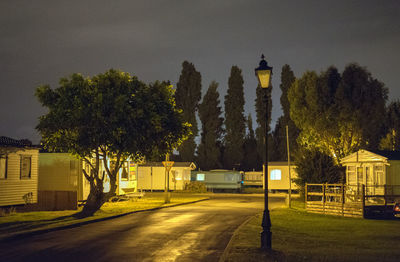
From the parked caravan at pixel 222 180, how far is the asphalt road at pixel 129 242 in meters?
33.1

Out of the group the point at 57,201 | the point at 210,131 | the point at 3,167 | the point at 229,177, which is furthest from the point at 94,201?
the point at 210,131

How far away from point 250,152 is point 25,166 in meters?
47.9

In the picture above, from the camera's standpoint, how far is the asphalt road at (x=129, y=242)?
38.3 ft

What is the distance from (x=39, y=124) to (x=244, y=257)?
50.4 feet

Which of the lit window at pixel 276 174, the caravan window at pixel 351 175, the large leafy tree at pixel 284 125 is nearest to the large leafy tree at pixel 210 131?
the large leafy tree at pixel 284 125

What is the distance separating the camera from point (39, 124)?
23078mm

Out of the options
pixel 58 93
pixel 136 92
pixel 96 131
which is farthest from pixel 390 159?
pixel 58 93

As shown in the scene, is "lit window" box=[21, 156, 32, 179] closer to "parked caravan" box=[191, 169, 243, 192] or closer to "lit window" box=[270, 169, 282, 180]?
"parked caravan" box=[191, 169, 243, 192]

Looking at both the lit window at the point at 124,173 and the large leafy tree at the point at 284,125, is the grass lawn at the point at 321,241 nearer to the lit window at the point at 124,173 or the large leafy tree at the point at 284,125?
the lit window at the point at 124,173

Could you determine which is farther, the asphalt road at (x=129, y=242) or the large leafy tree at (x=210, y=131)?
the large leafy tree at (x=210, y=131)

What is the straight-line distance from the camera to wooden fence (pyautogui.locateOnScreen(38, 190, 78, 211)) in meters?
26.6

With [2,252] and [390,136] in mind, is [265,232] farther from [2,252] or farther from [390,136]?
[390,136]

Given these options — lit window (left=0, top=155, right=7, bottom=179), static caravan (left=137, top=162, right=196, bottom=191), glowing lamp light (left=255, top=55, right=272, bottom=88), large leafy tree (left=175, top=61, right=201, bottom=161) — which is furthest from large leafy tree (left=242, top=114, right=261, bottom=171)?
glowing lamp light (left=255, top=55, right=272, bottom=88)

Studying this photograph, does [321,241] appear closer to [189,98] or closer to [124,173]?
[124,173]
